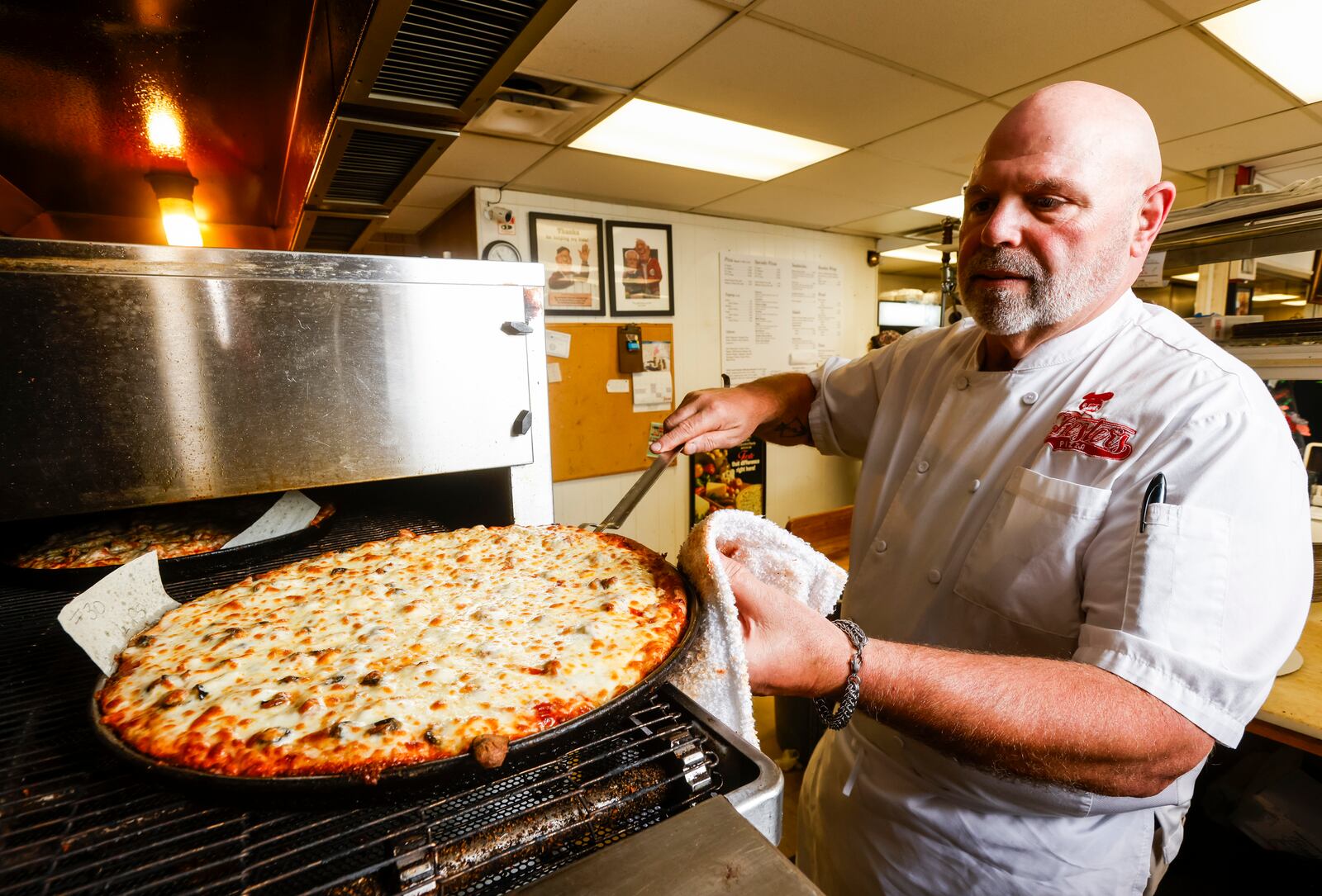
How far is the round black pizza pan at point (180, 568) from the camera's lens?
42.1 inches

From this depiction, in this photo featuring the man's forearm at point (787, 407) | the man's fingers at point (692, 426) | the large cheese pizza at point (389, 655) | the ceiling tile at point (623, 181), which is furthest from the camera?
the ceiling tile at point (623, 181)

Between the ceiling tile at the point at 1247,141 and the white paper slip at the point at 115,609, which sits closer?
the white paper slip at the point at 115,609

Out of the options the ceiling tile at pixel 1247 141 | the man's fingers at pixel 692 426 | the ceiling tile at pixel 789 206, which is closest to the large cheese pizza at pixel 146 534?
the man's fingers at pixel 692 426

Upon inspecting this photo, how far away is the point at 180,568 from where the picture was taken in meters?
1.10

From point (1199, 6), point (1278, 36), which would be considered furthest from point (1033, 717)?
point (1278, 36)

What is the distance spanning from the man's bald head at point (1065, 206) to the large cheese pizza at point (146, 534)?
1.53 m

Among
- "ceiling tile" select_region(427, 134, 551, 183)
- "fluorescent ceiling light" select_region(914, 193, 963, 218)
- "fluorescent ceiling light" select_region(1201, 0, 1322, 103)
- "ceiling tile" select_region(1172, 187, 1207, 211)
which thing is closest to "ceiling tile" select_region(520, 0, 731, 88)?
"ceiling tile" select_region(427, 134, 551, 183)

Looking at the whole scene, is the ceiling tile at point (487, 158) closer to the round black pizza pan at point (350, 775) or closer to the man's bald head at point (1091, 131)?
the man's bald head at point (1091, 131)

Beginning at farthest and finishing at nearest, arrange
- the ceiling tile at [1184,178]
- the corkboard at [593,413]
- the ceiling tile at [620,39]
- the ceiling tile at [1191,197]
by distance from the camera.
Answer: the corkboard at [593,413], the ceiling tile at [1191,197], the ceiling tile at [1184,178], the ceiling tile at [620,39]

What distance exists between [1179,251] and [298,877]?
2.96 meters

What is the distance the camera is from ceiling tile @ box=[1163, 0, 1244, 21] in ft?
6.82

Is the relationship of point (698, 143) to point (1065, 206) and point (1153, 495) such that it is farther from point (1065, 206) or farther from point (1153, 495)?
point (1153, 495)

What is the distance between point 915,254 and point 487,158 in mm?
4767

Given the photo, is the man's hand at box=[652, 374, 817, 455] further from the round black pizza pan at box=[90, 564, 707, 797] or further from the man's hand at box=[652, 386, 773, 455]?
the round black pizza pan at box=[90, 564, 707, 797]
